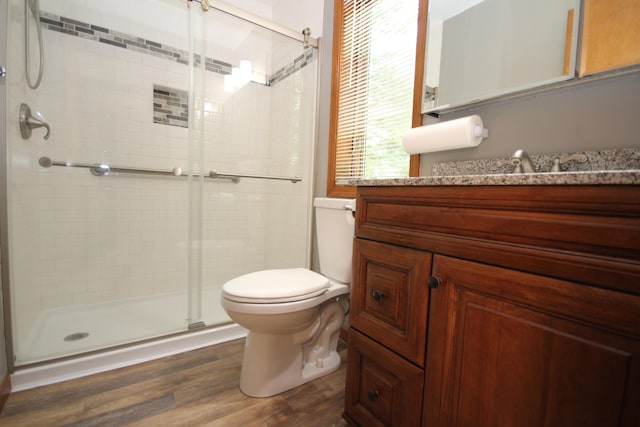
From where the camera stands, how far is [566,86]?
862mm

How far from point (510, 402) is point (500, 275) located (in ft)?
0.83

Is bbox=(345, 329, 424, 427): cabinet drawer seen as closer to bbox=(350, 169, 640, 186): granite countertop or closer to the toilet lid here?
the toilet lid

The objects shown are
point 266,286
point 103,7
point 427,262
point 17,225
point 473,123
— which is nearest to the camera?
point 427,262

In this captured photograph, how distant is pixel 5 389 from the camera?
43.3 inches

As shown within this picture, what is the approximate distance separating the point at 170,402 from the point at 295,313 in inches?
24.3

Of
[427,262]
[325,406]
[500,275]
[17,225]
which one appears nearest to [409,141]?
[427,262]

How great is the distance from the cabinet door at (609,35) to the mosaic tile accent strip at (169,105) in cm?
209

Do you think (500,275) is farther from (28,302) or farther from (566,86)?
(28,302)

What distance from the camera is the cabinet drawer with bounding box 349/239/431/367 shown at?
73cm

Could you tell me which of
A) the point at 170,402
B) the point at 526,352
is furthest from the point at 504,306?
the point at 170,402

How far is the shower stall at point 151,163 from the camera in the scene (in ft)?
4.96

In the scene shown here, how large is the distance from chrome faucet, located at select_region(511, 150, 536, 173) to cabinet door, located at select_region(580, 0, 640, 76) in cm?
29

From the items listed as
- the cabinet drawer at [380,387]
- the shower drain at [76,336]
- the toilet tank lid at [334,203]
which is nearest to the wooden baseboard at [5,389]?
the shower drain at [76,336]

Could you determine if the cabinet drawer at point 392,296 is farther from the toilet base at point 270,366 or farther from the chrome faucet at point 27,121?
the chrome faucet at point 27,121
